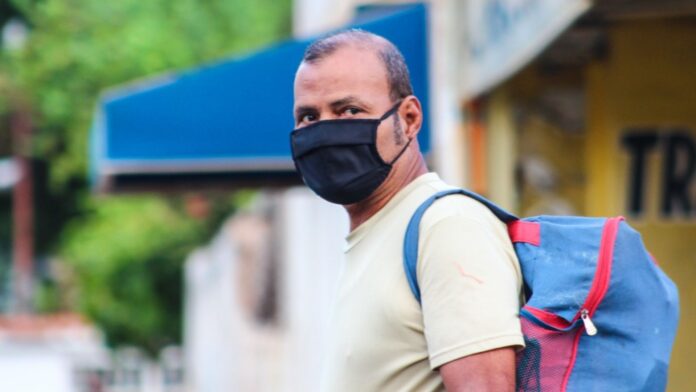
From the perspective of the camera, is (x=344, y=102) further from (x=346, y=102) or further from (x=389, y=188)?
(x=389, y=188)

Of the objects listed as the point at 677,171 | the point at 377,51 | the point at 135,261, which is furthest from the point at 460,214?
the point at 135,261

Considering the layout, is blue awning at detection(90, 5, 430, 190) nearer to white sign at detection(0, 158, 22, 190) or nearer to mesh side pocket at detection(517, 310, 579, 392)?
mesh side pocket at detection(517, 310, 579, 392)

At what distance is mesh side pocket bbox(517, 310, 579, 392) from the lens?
2404mm

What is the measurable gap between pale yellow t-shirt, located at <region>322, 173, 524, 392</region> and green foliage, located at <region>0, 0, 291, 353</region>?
14.8 metres

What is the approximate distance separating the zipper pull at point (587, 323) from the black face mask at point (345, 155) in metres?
0.49

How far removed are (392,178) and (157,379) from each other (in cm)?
3351

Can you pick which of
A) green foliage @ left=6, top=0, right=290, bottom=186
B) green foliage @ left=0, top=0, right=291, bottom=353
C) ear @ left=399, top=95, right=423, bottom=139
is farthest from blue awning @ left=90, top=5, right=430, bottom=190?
green foliage @ left=6, top=0, right=290, bottom=186

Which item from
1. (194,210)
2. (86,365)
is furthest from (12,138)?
(86,365)

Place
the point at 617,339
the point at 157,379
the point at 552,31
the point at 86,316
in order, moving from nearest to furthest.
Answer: the point at 617,339 < the point at 552,31 < the point at 86,316 < the point at 157,379

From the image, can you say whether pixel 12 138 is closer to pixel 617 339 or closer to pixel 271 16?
pixel 271 16

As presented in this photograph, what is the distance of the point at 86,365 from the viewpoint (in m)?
30.9

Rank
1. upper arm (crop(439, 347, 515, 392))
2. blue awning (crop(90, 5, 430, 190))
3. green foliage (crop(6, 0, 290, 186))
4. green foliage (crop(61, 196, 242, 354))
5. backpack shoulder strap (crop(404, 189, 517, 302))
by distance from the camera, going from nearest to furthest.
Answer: upper arm (crop(439, 347, 515, 392)), backpack shoulder strap (crop(404, 189, 517, 302)), blue awning (crop(90, 5, 430, 190)), green foliage (crop(6, 0, 290, 186)), green foliage (crop(61, 196, 242, 354))

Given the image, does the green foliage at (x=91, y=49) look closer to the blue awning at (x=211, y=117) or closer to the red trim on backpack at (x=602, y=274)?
the blue awning at (x=211, y=117)

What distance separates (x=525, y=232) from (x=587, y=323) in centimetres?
23
